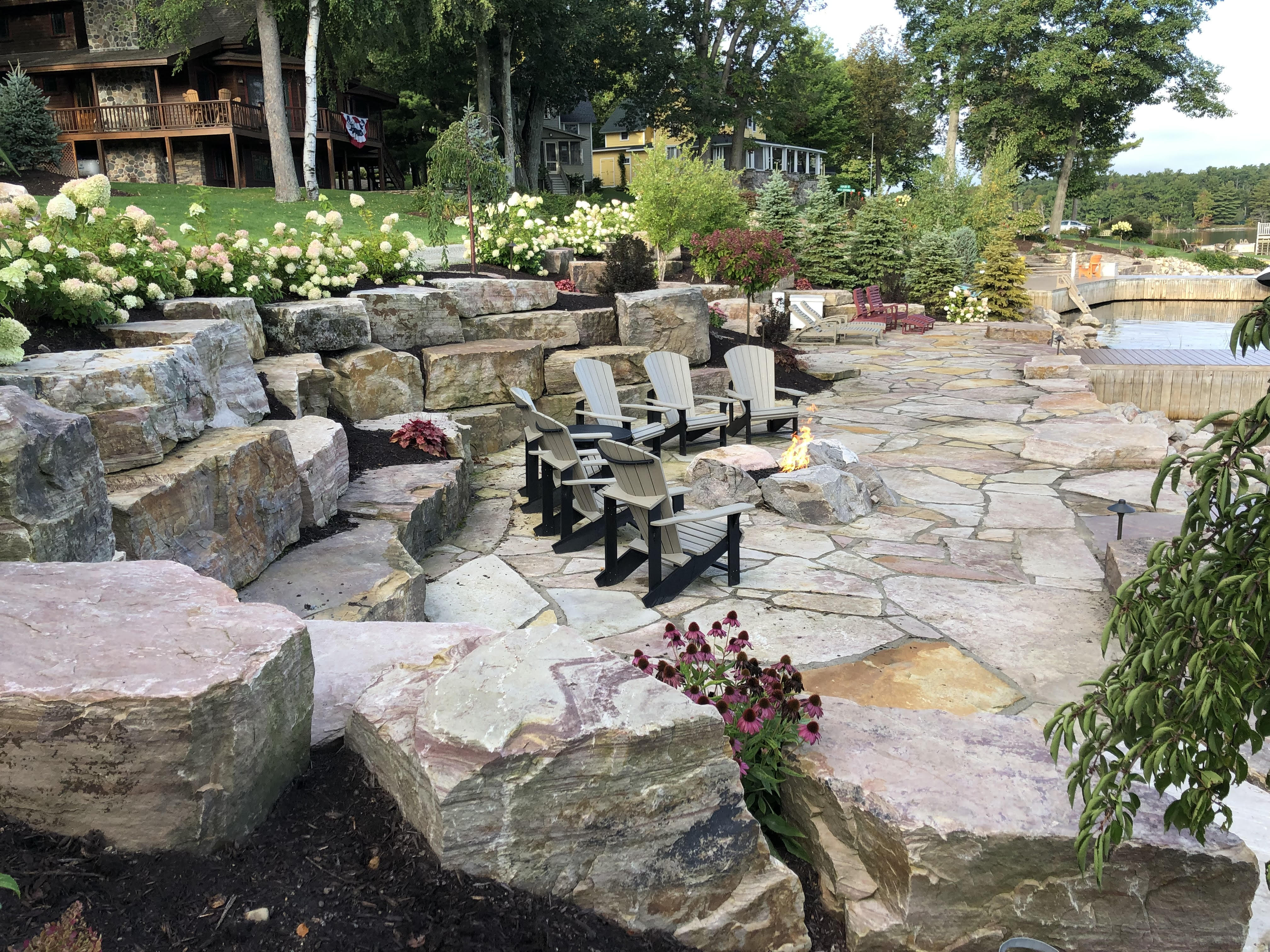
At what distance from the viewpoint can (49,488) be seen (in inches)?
109

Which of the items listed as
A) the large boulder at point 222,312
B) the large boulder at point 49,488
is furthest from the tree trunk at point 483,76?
the large boulder at point 49,488

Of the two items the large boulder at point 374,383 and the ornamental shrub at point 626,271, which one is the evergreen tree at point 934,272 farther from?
the large boulder at point 374,383

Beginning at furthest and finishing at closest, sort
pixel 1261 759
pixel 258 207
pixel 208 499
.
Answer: pixel 258 207
pixel 208 499
pixel 1261 759

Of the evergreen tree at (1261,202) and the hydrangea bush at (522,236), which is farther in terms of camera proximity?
the evergreen tree at (1261,202)

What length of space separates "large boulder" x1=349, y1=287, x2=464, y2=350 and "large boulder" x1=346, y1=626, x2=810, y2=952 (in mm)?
6461

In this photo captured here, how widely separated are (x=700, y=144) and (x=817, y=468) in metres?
33.7

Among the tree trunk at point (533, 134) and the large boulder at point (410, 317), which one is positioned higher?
the tree trunk at point (533, 134)

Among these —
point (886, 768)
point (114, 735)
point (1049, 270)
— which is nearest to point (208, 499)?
point (114, 735)

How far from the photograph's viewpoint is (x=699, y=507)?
20.1ft

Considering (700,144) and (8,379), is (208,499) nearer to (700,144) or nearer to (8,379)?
(8,379)

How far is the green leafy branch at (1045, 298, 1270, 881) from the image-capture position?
1.28 meters

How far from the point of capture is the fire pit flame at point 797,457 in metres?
6.41

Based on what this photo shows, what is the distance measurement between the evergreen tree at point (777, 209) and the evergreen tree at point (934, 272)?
2879mm

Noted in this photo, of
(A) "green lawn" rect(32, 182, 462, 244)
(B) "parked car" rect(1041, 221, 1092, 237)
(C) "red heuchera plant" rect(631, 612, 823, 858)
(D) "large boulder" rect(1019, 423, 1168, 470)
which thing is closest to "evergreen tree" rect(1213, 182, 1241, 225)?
(B) "parked car" rect(1041, 221, 1092, 237)
